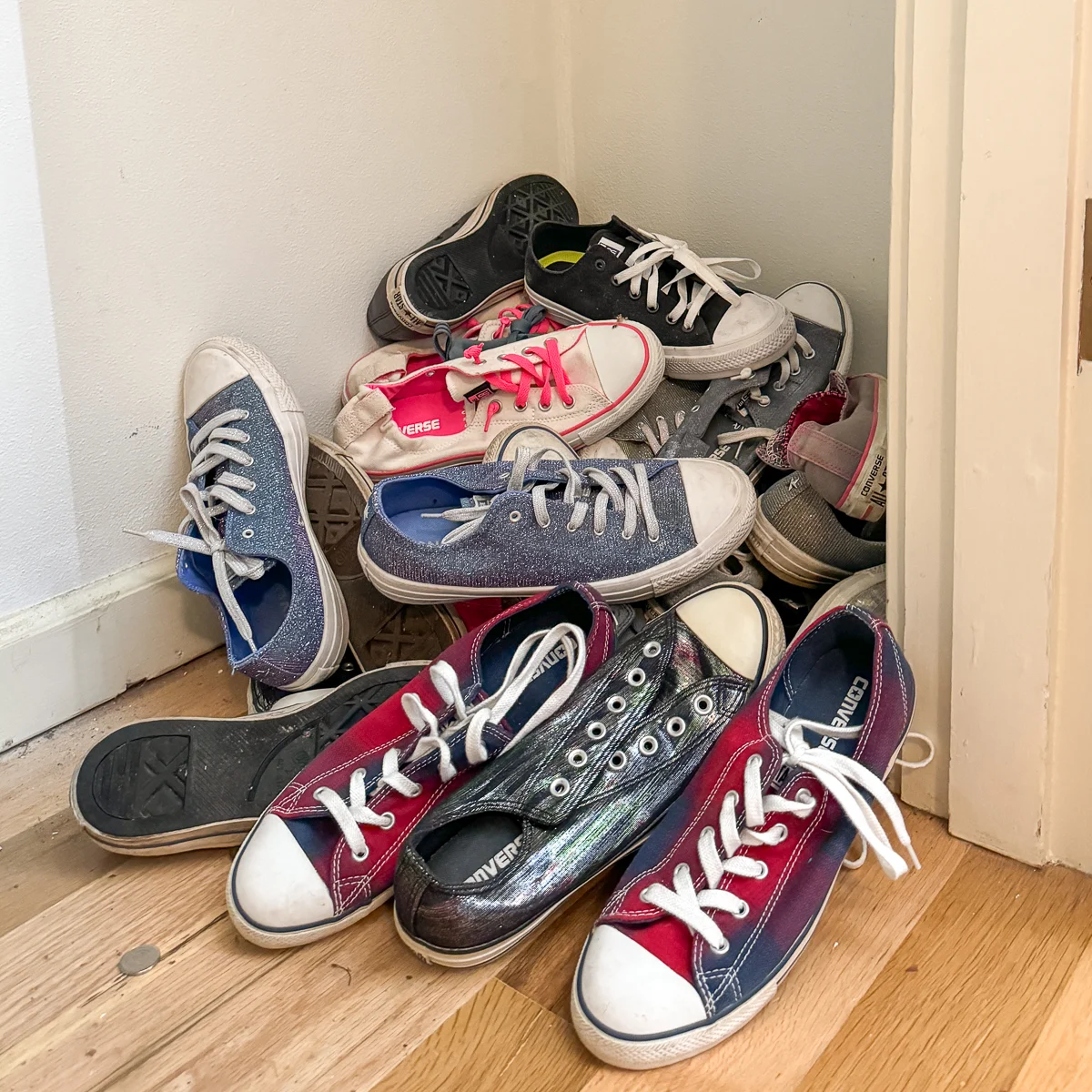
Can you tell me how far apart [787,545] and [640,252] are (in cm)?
40

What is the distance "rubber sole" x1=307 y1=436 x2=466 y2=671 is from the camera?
111 centimetres

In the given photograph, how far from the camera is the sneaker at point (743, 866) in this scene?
72 centimetres

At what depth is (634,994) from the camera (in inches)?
28.2

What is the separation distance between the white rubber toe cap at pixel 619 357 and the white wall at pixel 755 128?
0.28 metres

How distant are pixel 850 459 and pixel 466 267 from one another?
56cm

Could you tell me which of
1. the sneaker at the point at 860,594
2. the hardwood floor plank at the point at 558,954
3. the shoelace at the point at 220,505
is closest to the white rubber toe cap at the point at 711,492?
the sneaker at the point at 860,594

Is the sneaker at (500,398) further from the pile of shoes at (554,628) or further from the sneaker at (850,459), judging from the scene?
the sneaker at (850,459)

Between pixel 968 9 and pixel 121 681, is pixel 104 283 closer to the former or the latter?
pixel 121 681

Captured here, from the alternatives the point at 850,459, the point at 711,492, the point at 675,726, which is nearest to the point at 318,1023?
the point at 675,726

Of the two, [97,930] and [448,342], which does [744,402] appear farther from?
[97,930]

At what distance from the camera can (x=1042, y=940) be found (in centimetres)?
79

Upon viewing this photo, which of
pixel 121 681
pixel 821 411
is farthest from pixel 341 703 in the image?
pixel 821 411

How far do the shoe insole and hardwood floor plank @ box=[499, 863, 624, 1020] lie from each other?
0.07m

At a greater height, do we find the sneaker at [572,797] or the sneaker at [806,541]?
the sneaker at [806,541]
